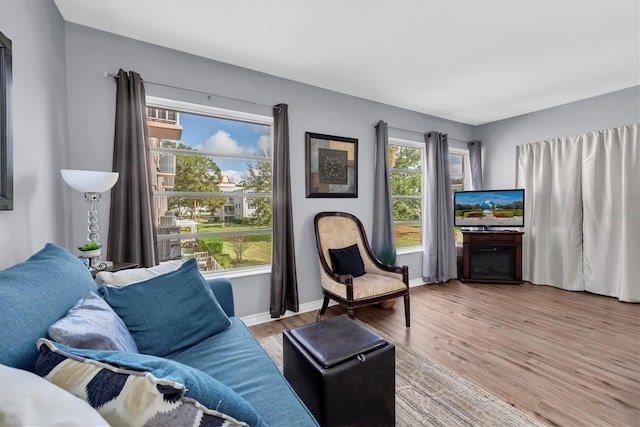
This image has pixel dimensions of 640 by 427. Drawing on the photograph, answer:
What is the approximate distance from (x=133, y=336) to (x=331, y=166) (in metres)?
2.58

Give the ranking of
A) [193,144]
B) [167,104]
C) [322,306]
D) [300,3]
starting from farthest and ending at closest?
1. [322,306]
2. [193,144]
3. [167,104]
4. [300,3]

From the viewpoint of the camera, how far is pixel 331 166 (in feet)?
11.0

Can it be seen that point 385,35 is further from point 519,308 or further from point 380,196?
point 519,308

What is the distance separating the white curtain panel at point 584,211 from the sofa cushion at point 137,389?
474cm

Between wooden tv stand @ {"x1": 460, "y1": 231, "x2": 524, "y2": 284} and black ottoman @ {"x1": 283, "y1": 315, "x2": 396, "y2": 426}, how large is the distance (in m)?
3.44

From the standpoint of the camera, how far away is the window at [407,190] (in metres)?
4.20

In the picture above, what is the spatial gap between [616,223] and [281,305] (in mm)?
4215

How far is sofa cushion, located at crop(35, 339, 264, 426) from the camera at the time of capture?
0.55 metres

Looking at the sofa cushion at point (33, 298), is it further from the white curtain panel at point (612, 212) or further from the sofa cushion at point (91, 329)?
the white curtain panel at point (612, 212)

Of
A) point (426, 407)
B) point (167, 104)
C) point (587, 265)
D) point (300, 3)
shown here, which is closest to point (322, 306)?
point (426, 407)

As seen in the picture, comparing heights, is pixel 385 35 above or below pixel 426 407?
above

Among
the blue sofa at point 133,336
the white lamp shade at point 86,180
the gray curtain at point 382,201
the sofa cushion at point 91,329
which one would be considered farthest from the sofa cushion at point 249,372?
the gray curtain at point 382,201

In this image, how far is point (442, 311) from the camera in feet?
10.3

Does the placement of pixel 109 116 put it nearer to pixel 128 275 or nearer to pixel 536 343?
pixel 128 275
